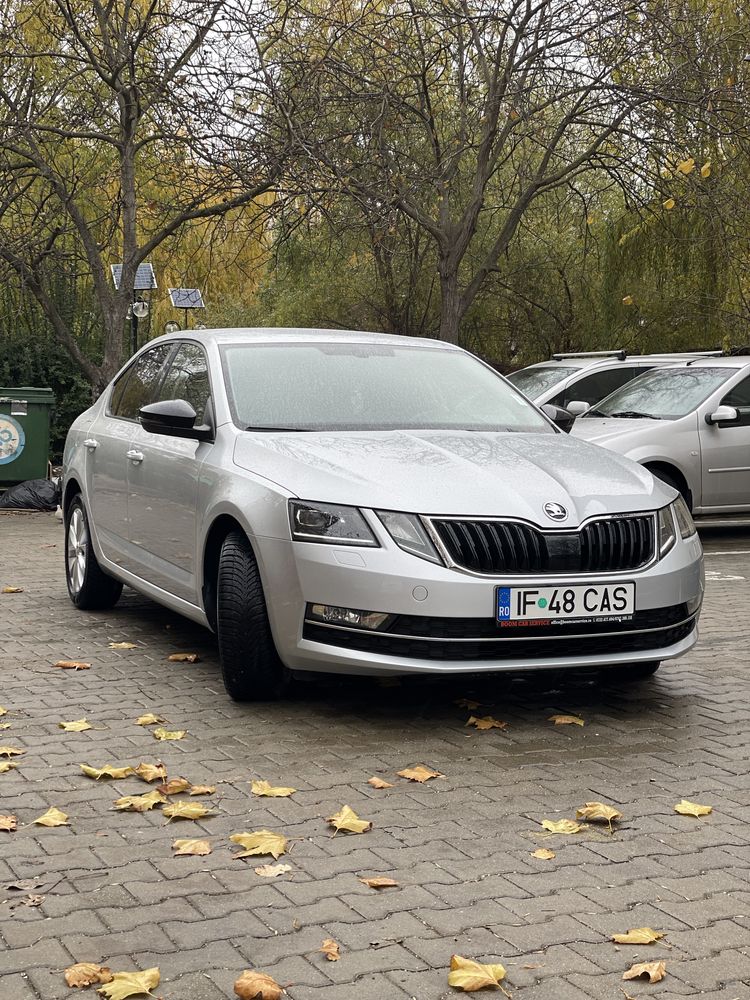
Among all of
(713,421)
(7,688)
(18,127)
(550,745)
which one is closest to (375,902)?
(550,745)

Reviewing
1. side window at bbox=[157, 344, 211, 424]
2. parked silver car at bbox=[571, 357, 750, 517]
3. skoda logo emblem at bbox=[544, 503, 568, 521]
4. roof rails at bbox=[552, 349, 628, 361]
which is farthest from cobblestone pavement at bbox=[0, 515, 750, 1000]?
roof rails at bbox=[552, 349, 628, 361]

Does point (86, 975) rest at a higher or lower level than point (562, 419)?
lower

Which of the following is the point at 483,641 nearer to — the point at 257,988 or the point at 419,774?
the point at 419,774

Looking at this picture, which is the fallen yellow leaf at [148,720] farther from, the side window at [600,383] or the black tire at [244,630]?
the side window at [600,383]

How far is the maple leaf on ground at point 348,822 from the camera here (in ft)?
14.1

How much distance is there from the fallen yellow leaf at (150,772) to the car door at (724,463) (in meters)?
8.85

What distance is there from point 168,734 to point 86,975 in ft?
7.39

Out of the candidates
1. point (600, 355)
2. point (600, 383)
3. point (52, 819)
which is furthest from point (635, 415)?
point (52, 819)

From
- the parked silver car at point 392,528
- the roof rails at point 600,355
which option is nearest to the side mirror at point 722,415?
the roof rails at point 600,355

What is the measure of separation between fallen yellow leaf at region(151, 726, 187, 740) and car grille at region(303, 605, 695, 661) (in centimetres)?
61

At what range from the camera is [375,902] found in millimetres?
3725

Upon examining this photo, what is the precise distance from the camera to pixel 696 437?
1288 centimetres

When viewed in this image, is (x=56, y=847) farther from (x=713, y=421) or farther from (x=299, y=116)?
(x=299, y=116)

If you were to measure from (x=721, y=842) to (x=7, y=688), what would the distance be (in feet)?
11.2
